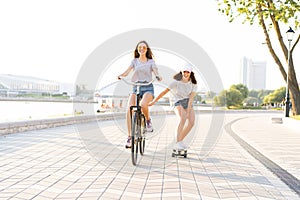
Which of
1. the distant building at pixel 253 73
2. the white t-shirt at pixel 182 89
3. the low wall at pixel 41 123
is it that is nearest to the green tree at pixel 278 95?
the distant building at pixel 253 73

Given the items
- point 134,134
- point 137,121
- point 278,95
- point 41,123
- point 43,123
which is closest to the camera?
point 134,134

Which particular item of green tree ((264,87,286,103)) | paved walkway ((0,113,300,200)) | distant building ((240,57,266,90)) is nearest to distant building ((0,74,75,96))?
green tree ((264,87,286,103))

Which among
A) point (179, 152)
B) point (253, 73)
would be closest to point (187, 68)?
point (179, 152)

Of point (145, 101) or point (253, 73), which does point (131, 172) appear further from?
point (253, 73)

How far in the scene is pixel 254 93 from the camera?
11031 centimetres

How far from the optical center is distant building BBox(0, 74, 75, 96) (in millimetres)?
57906

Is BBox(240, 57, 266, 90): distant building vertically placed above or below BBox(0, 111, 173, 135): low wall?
above

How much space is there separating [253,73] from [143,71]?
12900 cm

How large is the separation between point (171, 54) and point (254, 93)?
106494 mm

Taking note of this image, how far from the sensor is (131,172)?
5254 millimetres

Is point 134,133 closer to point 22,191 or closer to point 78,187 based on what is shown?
point 78,187

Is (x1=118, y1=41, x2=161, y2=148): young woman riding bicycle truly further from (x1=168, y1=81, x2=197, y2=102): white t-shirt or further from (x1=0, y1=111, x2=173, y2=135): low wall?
(x1=0, y1=111, x2=173, y2=135): low wall

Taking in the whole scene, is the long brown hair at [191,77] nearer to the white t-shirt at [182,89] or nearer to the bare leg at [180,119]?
the white t-shirt at [182,89]

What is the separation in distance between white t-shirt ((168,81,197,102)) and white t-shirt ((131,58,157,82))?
44 centimetres
